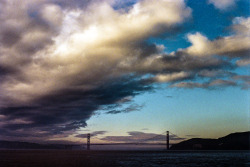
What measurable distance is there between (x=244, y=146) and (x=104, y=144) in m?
121

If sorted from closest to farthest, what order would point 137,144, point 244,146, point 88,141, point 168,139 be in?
point 137,144 < point 168,139 < point 88,141 < point 244,146

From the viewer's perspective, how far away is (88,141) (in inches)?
6772

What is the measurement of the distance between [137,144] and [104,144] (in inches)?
668

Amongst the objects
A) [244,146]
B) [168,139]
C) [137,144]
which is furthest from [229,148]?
[137,144]

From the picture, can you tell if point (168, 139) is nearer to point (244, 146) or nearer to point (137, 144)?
point (137, 144)

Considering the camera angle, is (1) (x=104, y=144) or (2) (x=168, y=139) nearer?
(1) (x=104, y=144)

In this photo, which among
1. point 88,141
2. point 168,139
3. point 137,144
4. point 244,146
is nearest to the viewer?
point 137,144

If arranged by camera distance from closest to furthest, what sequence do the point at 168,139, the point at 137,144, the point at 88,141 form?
the point at 137,144
the point at 168,139
the point at 88,141

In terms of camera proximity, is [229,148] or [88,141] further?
[229,148]

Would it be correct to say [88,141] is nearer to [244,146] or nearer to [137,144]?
[137,144]

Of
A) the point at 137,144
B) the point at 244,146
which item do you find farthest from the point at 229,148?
the point at 137,144

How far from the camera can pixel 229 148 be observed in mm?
199875

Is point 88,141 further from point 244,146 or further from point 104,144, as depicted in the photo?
point 244,146

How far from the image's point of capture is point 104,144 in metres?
134
